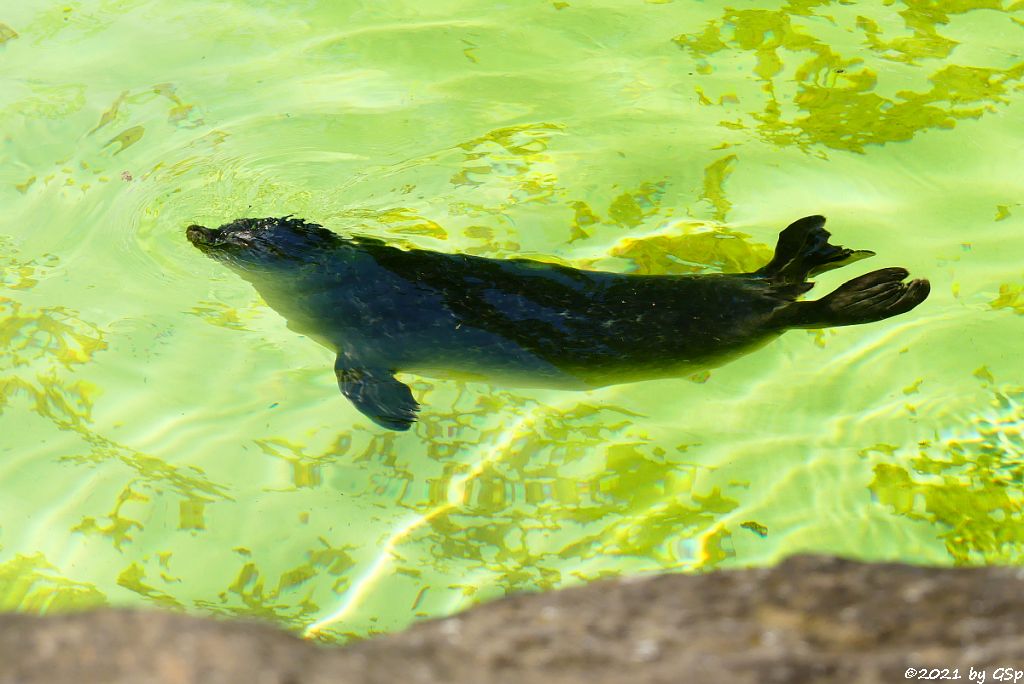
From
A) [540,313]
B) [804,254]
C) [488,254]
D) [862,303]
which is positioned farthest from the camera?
[488,254]

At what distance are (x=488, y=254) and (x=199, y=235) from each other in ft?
5.05

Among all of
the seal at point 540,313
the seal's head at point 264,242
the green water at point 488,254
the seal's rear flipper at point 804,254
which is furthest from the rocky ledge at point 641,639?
the seal's head at point 264,242

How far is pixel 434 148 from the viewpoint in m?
5.79

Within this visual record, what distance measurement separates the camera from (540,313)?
4.37 meters

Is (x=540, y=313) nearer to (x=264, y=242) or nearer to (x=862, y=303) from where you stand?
(x=862, y=303)

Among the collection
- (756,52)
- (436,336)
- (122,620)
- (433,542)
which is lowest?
(433,542)

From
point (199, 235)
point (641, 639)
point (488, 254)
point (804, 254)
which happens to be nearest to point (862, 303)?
point (804, 254)

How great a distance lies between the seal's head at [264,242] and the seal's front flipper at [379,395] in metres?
0.68

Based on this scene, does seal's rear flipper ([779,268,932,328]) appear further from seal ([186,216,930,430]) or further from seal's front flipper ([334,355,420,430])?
seal's front flipper ([334,355,420,430])

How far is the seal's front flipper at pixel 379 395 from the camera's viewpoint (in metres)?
4.33

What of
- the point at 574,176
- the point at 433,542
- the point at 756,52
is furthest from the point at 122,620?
the point at 756,52

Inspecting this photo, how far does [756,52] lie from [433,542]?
4054 millimetres

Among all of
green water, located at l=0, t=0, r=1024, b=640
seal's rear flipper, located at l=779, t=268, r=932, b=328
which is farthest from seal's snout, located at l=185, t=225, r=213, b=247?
seal's rear flipper, located at l=779, t=268, r=932, b=328

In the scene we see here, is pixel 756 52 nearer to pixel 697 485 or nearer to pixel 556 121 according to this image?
pixel 556 121
